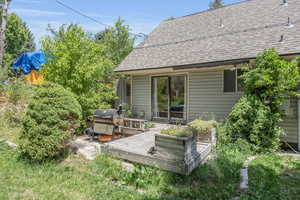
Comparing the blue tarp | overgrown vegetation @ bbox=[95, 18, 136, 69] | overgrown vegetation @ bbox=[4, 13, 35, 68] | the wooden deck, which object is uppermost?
overgrown vegetation @ bbox=[4, 13, 35, 68]

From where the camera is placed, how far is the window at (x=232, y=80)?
663cm

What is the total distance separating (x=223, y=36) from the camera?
25.7 feet

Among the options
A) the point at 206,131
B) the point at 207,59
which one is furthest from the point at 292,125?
the point at 207,59

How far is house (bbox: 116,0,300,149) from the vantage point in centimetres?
621

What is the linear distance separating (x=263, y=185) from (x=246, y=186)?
384 millimetres

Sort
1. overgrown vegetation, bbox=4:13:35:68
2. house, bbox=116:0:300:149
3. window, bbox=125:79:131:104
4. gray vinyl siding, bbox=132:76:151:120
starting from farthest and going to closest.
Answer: overgrown vegetation, bbox=4:13:35:68, window, bbox=125:79:131:104, gray vinyl siding, bbox=132:76:151:120, house, bbox=116:0:300:149

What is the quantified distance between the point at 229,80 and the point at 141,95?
4.10 m

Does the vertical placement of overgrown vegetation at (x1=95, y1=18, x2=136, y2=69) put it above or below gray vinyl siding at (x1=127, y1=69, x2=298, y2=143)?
above

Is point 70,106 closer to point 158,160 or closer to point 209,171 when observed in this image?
point 158,160

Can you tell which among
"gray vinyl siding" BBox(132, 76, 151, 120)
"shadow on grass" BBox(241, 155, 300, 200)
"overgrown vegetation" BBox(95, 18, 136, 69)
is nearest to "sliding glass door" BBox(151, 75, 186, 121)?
"gray vinyl siding" BBox(132, 76, 151, 120)

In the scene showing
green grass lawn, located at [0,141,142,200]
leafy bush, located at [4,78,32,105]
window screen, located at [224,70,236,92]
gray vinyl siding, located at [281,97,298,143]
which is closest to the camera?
green grass lawn, located at [0,141,142,200]

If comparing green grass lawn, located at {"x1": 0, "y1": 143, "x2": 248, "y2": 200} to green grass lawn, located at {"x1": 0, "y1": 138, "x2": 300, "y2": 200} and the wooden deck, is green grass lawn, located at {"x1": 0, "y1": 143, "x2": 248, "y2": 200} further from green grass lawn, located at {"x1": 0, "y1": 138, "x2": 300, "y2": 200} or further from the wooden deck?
the wooden deck

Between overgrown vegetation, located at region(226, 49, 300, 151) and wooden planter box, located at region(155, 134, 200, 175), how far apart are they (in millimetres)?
2138

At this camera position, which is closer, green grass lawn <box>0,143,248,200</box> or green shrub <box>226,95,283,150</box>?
green grass lawn <box>0,143,248,200</box>
